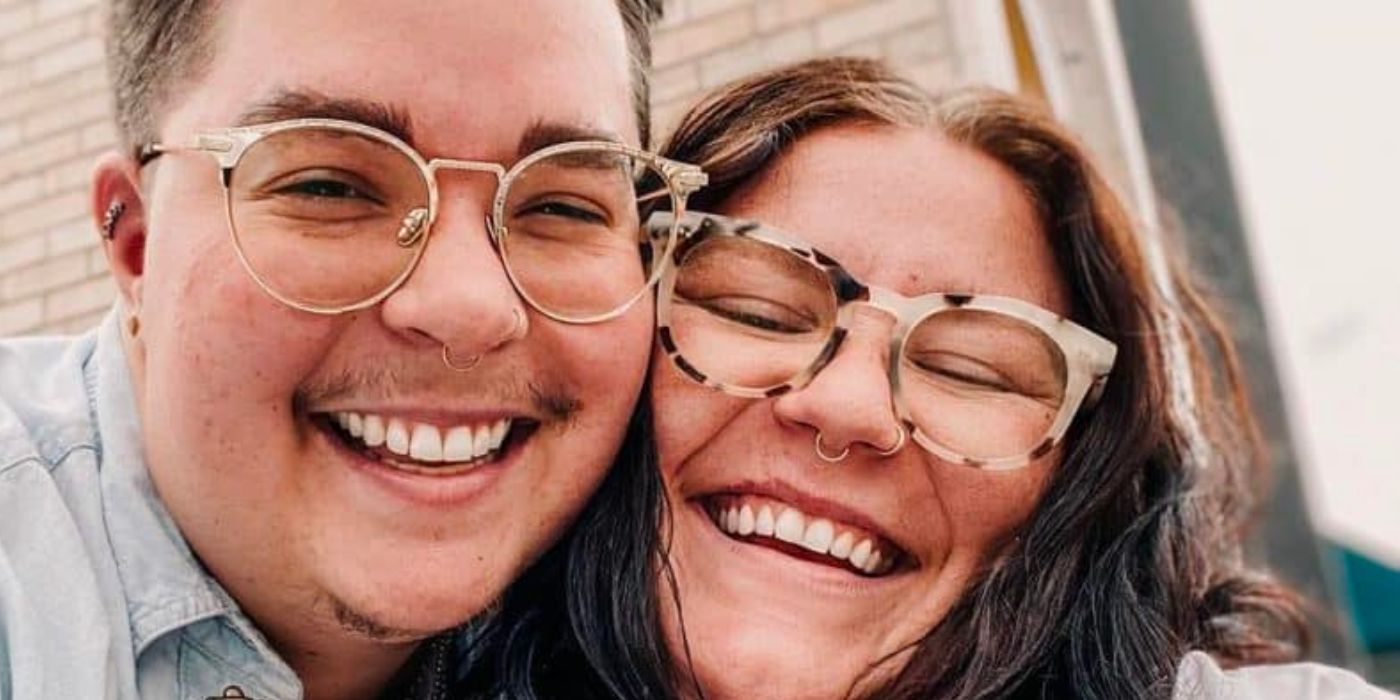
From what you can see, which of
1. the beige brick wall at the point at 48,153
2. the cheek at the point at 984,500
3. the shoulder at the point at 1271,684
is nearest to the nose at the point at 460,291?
the cheek at the point at 984,500

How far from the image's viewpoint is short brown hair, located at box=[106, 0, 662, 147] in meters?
1.30

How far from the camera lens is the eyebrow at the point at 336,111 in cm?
120

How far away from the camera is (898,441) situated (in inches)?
57.9

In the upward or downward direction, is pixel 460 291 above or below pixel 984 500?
above

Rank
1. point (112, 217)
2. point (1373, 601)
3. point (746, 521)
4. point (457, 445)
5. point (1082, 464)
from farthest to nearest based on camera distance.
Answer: point (1373, 601), point (1082, 464), point (746, 521), point (112, 217), point (457, 445)

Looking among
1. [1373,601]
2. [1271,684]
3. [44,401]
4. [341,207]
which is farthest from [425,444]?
[1373,601]

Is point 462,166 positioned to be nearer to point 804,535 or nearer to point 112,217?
point 112,217

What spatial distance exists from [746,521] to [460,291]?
1.55ft

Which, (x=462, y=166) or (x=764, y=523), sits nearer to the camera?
(x=462, y=166)

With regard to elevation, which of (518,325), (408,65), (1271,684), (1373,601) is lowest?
(1373,601)

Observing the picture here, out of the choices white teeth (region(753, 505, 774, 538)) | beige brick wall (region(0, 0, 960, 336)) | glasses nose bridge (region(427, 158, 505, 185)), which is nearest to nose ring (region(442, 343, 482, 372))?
glasses nose bridge (region(427, 158, 505, 185))

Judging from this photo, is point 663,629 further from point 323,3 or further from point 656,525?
point 323,3

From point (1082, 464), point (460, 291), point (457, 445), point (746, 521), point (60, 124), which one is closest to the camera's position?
point (460, 291)

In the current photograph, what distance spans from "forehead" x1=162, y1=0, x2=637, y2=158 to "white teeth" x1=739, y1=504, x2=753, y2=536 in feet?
1.58
